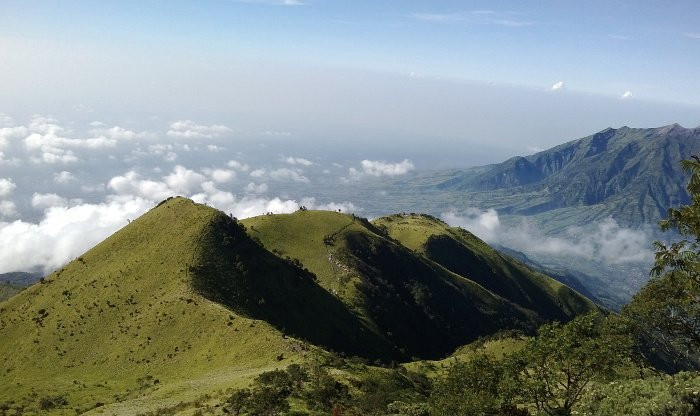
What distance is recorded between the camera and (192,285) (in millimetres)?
83938

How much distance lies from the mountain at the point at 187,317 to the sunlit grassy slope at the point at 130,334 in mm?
232

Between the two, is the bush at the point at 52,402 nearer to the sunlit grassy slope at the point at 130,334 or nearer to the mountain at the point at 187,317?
the mountain at the point at 187,317

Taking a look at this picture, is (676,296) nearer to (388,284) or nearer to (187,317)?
(187,317)

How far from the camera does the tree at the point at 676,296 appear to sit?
2456 cm

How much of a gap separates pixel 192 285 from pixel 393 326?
60.3m

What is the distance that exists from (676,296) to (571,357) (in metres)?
6.73

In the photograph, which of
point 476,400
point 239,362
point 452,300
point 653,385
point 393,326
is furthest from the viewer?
point 452,300

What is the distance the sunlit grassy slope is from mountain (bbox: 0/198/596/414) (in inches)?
9.1

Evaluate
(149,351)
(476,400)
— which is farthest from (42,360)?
(476,400)

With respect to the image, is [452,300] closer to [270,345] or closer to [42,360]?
[270,345]

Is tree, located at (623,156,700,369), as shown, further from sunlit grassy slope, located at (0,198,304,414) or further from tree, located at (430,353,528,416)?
sunlit grassy slope, located at (0,198,304,414)

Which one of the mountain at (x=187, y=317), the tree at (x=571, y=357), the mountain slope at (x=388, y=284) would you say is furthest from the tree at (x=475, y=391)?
the mountain slope at (x=388, y=284)

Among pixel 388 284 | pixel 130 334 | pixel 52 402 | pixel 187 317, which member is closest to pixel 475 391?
pixel 52 402

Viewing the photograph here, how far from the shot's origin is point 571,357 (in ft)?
95.8
